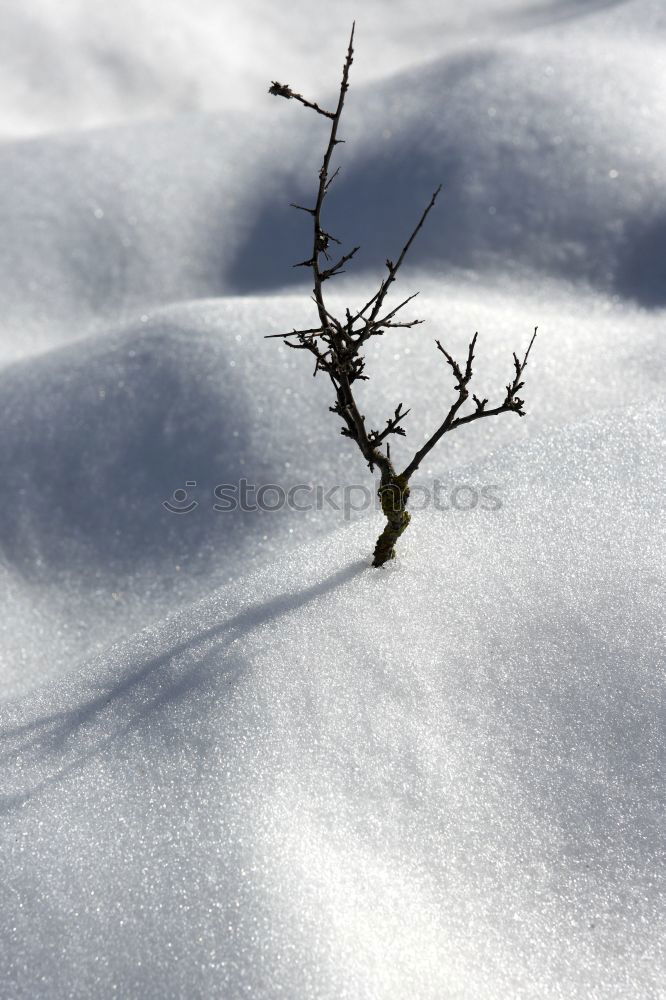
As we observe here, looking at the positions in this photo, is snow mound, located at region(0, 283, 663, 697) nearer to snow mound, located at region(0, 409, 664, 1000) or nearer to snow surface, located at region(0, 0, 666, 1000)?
snow surface, located at region(0, 0, 666, 1000)

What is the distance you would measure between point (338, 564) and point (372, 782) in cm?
56

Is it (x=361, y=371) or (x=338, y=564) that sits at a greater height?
(x=361, y=371)

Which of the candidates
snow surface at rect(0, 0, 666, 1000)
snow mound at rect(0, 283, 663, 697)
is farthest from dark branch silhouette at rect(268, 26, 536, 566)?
snow mound at rect(0, 283, 663, 697)

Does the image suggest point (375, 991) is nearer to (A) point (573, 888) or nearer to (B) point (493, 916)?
(B) point (493, 916)

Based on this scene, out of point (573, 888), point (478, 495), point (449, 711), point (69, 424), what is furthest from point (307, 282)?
point (573, 888)

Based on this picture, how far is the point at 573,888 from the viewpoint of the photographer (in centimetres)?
152

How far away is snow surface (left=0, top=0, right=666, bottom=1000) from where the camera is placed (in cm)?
148

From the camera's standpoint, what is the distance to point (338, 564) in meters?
2.03

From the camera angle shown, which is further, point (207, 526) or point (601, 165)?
point (601, 165)

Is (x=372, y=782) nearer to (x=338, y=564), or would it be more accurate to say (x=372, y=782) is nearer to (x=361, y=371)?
(x=338, y=564)

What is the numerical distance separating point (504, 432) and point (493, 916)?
1440 millimetres

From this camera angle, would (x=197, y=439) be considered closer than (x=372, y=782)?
No

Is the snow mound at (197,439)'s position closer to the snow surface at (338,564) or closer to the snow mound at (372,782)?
the snow surface at (338,564)

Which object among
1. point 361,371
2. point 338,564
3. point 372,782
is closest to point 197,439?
point 338,564
